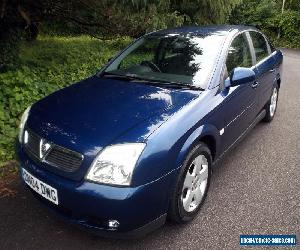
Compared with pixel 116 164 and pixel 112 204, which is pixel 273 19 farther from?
pixel 112 204

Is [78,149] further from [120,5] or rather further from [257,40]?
[120,5]

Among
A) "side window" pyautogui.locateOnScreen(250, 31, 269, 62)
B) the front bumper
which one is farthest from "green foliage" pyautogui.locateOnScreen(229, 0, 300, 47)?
the front bumper

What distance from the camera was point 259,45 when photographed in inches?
191

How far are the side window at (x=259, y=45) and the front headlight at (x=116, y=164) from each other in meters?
2.73

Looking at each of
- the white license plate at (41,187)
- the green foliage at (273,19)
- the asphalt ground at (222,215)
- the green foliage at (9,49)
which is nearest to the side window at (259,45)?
the asphalt ground at (222,215)

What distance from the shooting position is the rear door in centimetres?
450

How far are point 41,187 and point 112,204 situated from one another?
659 mm

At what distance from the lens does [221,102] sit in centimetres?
335

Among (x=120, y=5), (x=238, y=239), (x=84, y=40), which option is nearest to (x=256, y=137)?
(x=238, y=239)

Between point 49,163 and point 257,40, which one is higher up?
point 257,40

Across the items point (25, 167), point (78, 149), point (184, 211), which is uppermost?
point (78, 149)

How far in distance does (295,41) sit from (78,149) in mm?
17611

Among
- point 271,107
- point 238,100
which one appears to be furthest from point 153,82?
point 271,107

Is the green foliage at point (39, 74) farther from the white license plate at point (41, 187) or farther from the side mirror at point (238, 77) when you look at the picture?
the side mirror at point (238, 77)
